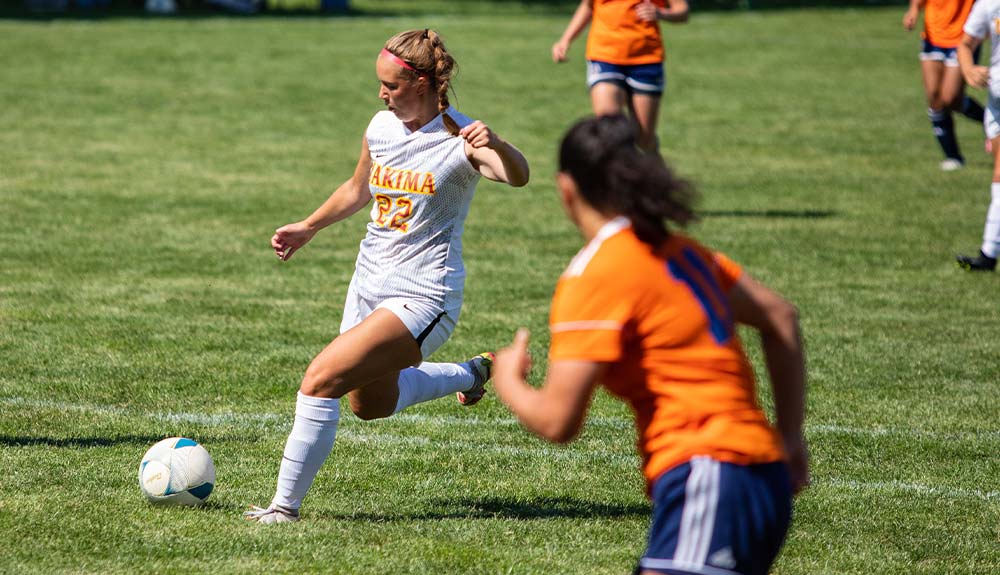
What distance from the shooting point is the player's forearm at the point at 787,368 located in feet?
10.7

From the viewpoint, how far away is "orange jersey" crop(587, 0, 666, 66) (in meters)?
11.5

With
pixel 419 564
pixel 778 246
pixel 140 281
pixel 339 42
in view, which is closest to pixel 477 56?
pixel 339 42

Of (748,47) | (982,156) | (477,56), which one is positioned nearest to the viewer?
(982,156)

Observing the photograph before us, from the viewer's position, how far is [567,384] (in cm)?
302

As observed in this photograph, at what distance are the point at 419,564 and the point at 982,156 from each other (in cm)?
1294

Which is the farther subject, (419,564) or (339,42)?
(339,42)

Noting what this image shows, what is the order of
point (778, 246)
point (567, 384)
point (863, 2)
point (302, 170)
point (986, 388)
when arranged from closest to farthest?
point (567, 384) → point (986, 388) → point (778, 246) → point (302, 170) → point (863, 2)

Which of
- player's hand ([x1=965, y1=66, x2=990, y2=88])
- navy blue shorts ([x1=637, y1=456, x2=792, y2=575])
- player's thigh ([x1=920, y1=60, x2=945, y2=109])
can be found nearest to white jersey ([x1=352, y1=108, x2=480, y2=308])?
navy blue shorts ([x1=637, y1=456, x2=792, y2=575])

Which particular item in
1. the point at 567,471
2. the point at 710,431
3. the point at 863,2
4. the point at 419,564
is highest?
the point at 710,431

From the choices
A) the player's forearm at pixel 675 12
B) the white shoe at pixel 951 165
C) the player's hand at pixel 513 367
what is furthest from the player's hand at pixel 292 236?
the white shoe at pixel 951 165

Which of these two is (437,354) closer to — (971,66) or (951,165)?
(971,66)

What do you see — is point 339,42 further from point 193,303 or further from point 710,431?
point 710,431

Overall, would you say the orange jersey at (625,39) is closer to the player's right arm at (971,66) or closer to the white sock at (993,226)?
the player's right arm at (971,66)

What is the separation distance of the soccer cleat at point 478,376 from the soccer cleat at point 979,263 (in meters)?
5.41
